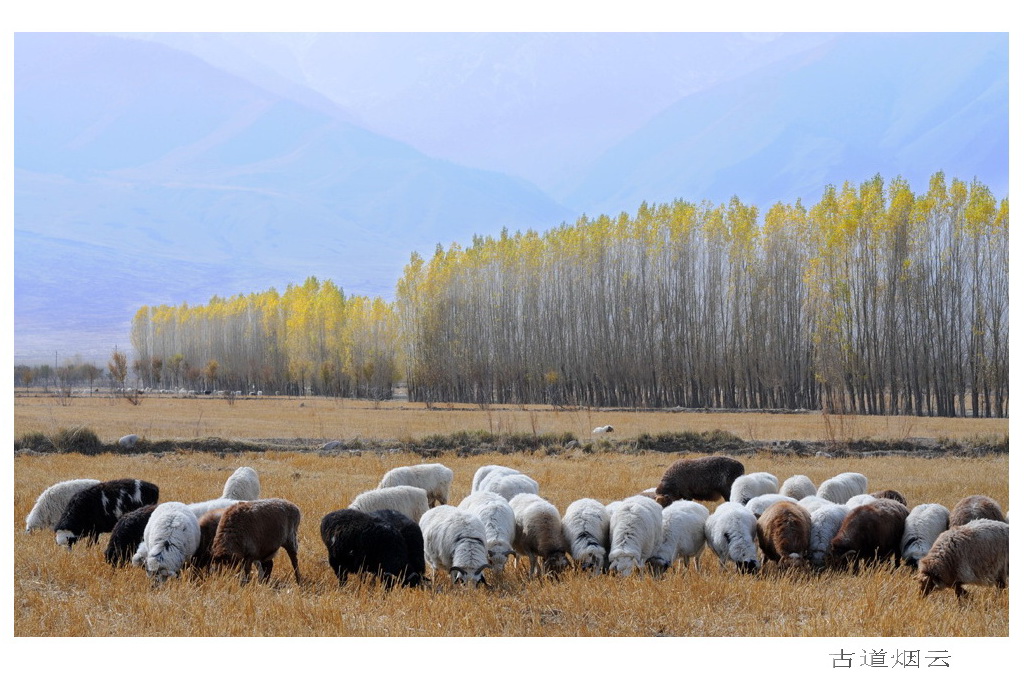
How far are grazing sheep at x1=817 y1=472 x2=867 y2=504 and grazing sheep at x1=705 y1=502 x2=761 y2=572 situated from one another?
10.8 ft

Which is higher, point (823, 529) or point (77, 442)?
point (823, 529)

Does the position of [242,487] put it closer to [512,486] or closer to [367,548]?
[512,486]

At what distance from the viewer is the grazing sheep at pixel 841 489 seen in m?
11.4

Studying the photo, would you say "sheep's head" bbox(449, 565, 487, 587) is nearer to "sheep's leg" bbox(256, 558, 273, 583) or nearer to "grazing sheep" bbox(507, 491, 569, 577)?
"grazing sheep" bbox(507, 491, 569, 577)

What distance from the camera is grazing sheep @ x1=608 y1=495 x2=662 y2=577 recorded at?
25.3ft

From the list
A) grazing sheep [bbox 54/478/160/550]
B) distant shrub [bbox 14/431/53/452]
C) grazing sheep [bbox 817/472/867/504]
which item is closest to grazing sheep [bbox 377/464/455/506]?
grazing sheep [bbox 54/478/160/550]

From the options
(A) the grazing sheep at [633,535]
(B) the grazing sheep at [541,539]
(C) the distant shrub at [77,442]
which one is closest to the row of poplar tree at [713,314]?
(A) the grazing sheep at [633,535]

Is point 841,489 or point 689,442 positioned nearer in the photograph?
point 841,489

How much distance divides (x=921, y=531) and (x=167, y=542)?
A: 7689mm

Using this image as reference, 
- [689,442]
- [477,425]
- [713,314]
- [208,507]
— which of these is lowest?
[477,425]

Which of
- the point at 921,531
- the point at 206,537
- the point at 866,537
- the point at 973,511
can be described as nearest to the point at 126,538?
the point at 206,537

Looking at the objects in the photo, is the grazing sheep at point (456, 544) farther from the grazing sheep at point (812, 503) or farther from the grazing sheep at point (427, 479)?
the grazing sheep at point (812, 503)

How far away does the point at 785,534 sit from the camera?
822cm

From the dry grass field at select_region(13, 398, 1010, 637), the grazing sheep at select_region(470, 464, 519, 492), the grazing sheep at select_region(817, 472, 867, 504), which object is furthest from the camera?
the grazing sheep at select_region(470, 464, 519, 492)
